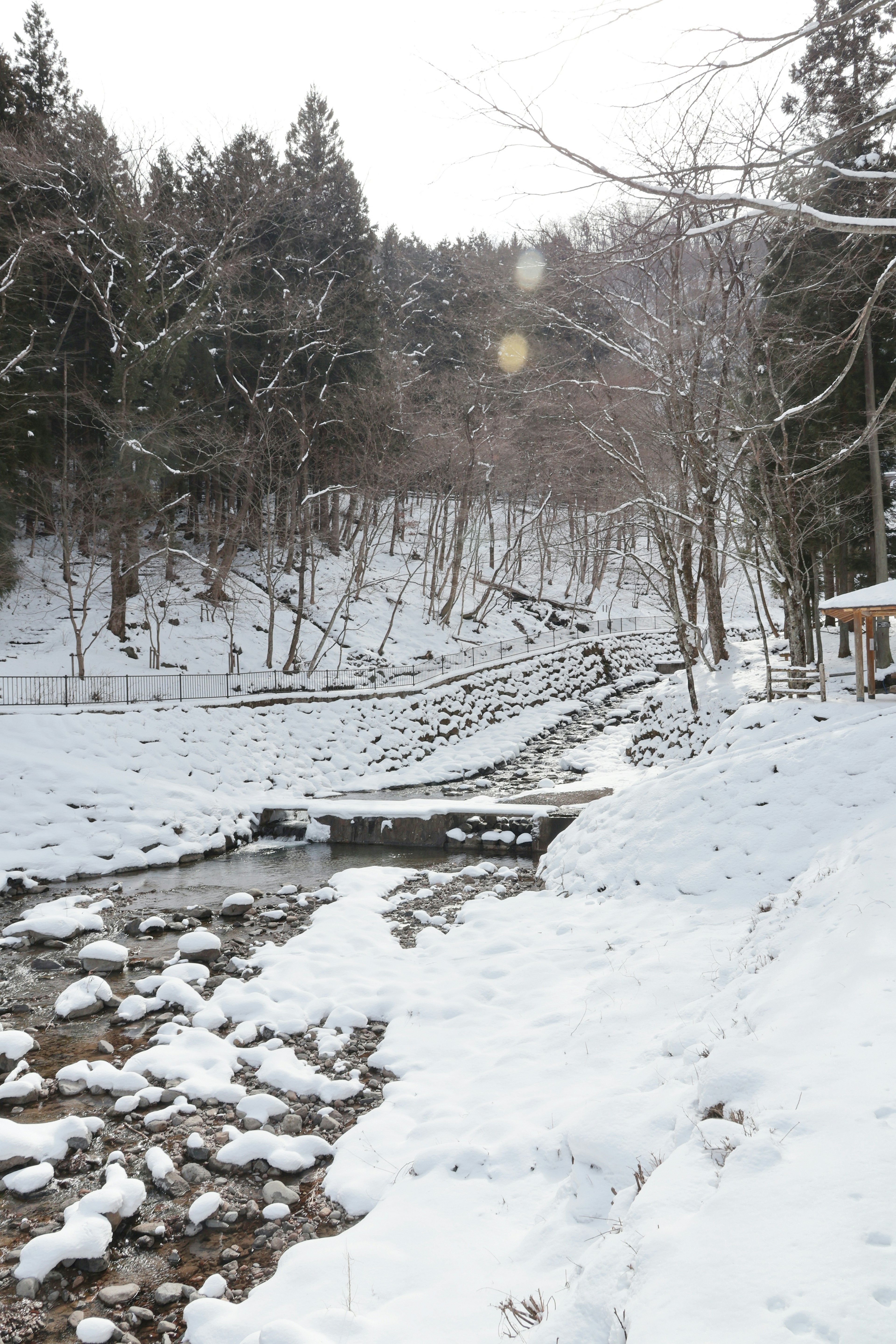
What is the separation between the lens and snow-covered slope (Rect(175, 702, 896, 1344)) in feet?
8.33

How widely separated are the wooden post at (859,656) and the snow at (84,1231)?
12.5 metres

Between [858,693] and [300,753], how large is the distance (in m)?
12.5

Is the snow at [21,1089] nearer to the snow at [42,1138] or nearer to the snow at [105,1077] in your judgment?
the snow at [105,1077]

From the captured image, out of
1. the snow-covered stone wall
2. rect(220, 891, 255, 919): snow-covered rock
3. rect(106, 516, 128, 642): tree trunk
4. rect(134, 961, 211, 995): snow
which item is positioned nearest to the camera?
rect(134, 961, 211, 995): snow

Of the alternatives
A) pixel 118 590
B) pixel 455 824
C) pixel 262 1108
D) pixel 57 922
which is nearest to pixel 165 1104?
pixel 262 1108

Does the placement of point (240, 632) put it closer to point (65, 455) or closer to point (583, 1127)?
point (65, 455)

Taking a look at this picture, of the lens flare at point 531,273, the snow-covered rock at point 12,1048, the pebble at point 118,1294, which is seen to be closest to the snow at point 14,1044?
the snow-covered rock at point 12,1048

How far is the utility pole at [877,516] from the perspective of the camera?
55.3 ft

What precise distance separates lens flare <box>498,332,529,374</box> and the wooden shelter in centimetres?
1962

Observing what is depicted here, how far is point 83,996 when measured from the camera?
24.9ft

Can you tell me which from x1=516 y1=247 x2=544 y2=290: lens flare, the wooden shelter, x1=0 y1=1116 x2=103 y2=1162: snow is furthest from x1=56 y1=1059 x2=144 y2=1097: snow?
x1=516 y1=247 x2=544 y2=290: lens flare

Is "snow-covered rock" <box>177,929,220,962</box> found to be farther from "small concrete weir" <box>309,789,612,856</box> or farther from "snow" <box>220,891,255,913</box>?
"small concrete weir" <box>309,789,612,856</box>

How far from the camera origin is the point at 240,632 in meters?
27.3

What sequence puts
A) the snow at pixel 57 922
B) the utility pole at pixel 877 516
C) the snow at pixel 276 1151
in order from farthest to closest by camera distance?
A: the utility pole at pixel 877 516 < the snow at pixel 57 922 < the snow at pixel 276 1151
